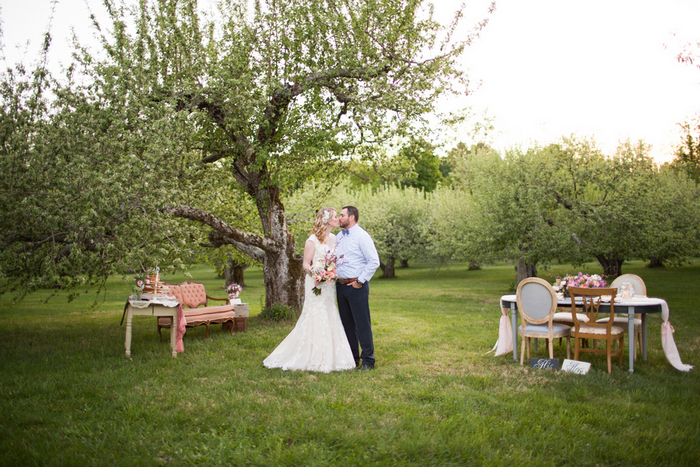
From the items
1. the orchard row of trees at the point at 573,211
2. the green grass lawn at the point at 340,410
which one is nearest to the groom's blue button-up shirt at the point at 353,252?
the green grass lawn at the point at 340,410

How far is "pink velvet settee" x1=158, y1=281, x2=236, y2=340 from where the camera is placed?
347 inches

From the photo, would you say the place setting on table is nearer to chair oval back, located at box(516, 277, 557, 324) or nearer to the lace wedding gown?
chair oval back, located at box(516, 277, 557, 324)

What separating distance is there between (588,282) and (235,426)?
205 inches

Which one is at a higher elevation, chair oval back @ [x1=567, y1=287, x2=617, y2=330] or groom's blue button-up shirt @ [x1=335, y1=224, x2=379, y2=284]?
groom's blue button-up shirt @ [x1=335, y1=224, x2=379, y2=284]

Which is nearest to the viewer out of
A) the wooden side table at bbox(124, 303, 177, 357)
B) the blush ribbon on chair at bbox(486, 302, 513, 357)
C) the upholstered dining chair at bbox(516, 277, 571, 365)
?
the upholstered dining chair at bbox(516, 277, 571, 365)

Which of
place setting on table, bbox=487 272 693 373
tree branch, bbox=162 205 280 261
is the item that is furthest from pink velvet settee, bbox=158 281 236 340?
place setting on table, bbox=487 272 693 373

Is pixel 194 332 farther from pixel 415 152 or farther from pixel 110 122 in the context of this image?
pixel 415 152

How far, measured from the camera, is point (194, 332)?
33.7ft

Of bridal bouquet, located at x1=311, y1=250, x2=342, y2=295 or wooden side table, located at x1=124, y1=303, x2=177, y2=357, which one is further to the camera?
wooden side table, located at x1=124, y1=303, x2=177, y2=357

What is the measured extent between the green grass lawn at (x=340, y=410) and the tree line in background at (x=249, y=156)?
61.3 inches

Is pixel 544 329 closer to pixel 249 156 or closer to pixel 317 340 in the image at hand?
pixel 317 340

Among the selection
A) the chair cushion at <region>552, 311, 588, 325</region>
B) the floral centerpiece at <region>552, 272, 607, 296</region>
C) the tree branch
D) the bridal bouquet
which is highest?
the tree branch

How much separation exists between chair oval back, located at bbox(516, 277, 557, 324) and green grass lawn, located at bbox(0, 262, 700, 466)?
0.74 meters

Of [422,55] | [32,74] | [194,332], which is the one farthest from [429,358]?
[32,74]
